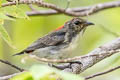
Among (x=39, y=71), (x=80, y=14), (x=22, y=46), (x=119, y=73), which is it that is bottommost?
(x=22, y=46)

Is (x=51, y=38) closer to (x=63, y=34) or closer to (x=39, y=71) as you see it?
(x=63, y=34)

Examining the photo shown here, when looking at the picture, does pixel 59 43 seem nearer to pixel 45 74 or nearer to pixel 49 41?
pixel 49 41

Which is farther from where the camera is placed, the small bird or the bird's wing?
the bird's wing

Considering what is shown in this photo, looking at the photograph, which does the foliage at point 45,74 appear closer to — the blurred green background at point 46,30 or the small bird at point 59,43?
the small bird at point 59,43

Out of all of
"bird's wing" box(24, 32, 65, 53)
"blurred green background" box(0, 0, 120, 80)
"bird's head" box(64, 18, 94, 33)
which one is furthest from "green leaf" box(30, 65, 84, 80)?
"blurred green background" box(0, 0, 120, 80)

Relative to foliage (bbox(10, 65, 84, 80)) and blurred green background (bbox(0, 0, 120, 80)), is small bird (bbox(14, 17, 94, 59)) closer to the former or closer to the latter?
blurred green background (bbox(0, 0, 120, 80))

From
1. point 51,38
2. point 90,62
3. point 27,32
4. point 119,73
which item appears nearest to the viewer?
point 90,62

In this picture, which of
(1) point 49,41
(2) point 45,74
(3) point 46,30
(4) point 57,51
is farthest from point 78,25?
(2) point 45,74

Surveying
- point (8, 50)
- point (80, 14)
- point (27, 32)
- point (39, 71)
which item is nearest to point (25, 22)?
point (27, 32)
